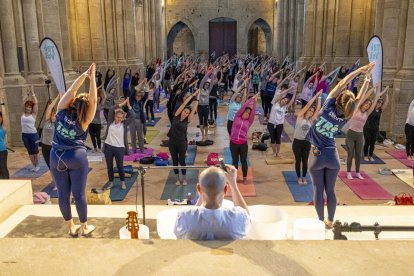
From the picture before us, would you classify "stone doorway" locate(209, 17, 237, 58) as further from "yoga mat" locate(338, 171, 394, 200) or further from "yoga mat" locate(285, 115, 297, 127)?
"yoga mat" locate(338, 171, 394, 200)

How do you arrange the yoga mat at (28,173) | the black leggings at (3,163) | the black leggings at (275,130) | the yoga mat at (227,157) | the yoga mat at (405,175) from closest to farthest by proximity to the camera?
the black leggings at (3,163), the yoga mat at (405,175), the yoga mat at (28,173), the black leggings at (275,130), the yoga mat at (227,157)

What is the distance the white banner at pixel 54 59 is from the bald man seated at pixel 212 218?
5143 mm

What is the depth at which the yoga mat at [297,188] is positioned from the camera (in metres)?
8.33

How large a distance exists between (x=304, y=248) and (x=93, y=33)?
18.8 m

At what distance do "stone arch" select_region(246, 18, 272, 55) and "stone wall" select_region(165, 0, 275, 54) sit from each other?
1.89 ft

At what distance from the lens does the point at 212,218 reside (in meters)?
3.28

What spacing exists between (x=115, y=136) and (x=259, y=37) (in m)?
36.6

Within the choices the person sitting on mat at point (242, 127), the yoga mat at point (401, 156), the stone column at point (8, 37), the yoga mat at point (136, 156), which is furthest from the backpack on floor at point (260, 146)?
the stone column at point (8, 37)

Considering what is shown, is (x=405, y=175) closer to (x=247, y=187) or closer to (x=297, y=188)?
(x=297, y=188)

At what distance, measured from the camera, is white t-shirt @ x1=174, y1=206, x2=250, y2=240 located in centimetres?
328

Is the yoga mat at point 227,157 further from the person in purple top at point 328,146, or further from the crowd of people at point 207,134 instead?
the person in purple top at point 328,146

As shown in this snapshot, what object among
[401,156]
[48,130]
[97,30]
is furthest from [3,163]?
[97,30]

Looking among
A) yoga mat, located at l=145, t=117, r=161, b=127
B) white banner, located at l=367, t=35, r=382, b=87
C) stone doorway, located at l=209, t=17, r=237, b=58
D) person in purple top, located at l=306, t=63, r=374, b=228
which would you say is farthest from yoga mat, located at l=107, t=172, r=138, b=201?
stone doorway, located at l=209, t=17, r=237, b=58

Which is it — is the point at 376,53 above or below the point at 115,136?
above
